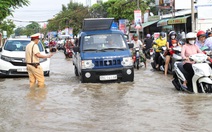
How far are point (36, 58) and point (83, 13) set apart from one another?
6727 cm

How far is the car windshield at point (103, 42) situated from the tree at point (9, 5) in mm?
8392

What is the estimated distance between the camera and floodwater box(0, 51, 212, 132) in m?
6.81

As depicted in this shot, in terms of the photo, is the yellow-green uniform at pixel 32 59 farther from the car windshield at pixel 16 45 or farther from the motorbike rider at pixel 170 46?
the motorbike rider at pixel 170 46

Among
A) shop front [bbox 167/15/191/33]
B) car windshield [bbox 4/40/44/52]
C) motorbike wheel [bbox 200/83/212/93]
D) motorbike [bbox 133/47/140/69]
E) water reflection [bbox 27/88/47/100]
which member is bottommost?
water reflection [bbox 27/88/47/100]

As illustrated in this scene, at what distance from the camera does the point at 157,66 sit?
16844 millimetres

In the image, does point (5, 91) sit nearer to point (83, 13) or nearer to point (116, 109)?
point (116, 109)

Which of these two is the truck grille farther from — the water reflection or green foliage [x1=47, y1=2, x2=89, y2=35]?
green foliage [x1=47, y1=2, x2=89, y2=35]

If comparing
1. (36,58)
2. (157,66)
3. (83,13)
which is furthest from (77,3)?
(36,58)

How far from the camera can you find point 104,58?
1223 cm

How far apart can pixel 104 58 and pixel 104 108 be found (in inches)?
151

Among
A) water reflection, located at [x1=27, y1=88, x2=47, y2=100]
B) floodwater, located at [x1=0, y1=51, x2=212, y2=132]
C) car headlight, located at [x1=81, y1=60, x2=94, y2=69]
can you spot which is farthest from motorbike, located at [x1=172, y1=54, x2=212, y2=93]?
water reflection, located at [x1=27, y1=88, x2=47, y2=100]

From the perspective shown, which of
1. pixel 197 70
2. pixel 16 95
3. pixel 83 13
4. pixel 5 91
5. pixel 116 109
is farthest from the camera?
pixel 83 13

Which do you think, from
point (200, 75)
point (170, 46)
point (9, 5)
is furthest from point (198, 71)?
point (9, 5)

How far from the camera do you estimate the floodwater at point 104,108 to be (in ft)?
22.4
